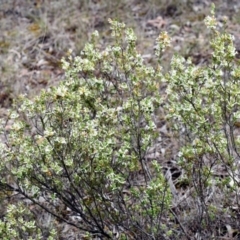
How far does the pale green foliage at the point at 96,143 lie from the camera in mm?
2639

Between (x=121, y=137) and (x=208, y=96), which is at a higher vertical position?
(x=208, y=96)

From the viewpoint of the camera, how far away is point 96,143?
2.59 metres

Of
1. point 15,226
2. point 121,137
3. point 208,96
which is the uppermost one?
point 208,96

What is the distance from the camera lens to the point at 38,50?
5.92 meters

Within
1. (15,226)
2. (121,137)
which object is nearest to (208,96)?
(121,137)

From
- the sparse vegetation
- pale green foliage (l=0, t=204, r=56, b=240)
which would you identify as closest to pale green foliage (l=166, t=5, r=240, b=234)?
the sparse vegetation

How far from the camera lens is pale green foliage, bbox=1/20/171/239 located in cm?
264

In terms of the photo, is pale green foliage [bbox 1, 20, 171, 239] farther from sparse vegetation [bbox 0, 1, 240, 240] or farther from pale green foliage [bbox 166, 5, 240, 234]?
pale green foliage [bbox 166, 5, 240, 234]

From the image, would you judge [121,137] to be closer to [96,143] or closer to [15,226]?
[96,143]

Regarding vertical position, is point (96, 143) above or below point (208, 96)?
below

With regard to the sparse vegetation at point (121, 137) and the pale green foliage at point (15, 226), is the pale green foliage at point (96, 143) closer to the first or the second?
the sparse vegetation at point (121, 137)

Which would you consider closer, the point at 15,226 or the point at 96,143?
the point at 96,143

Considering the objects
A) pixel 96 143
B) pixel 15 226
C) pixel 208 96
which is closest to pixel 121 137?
pixel 96 143

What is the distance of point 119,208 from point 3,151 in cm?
67
